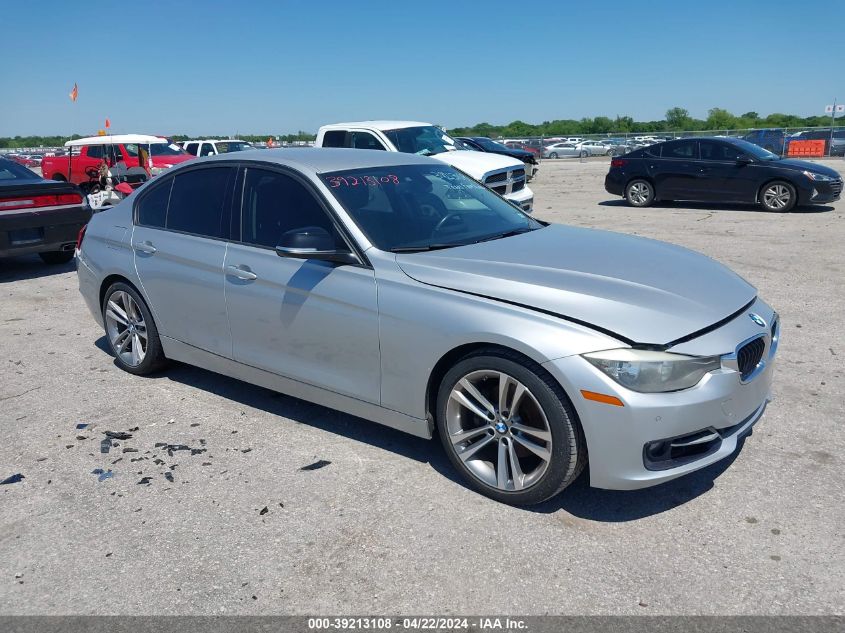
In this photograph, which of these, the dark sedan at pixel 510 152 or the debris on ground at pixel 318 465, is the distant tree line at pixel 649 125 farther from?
the debris on ground at pixel 318 465

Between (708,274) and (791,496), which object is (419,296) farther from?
(791,496)

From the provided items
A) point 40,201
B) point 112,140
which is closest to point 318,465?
point 40,201

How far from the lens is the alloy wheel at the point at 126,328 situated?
5480 mm

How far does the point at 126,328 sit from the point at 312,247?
2408 mm

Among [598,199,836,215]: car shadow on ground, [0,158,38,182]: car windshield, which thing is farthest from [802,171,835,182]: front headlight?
[0,158,38,182]: car windshield

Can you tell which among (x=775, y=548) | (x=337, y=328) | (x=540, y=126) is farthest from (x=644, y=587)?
(x=540, y=126)

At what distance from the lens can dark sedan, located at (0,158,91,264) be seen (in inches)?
365

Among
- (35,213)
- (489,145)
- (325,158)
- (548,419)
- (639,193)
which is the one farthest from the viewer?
(489,145)

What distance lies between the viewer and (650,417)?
10.3 ft

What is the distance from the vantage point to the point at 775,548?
3.17 m

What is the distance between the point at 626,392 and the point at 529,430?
51cm

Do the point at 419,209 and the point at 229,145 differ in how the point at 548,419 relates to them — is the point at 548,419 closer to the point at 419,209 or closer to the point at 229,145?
the point at 419,209

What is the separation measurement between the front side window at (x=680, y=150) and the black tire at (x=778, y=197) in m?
1.54

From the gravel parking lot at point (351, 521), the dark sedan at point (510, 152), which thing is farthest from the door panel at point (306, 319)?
the dark sedan at point (510, 152)
